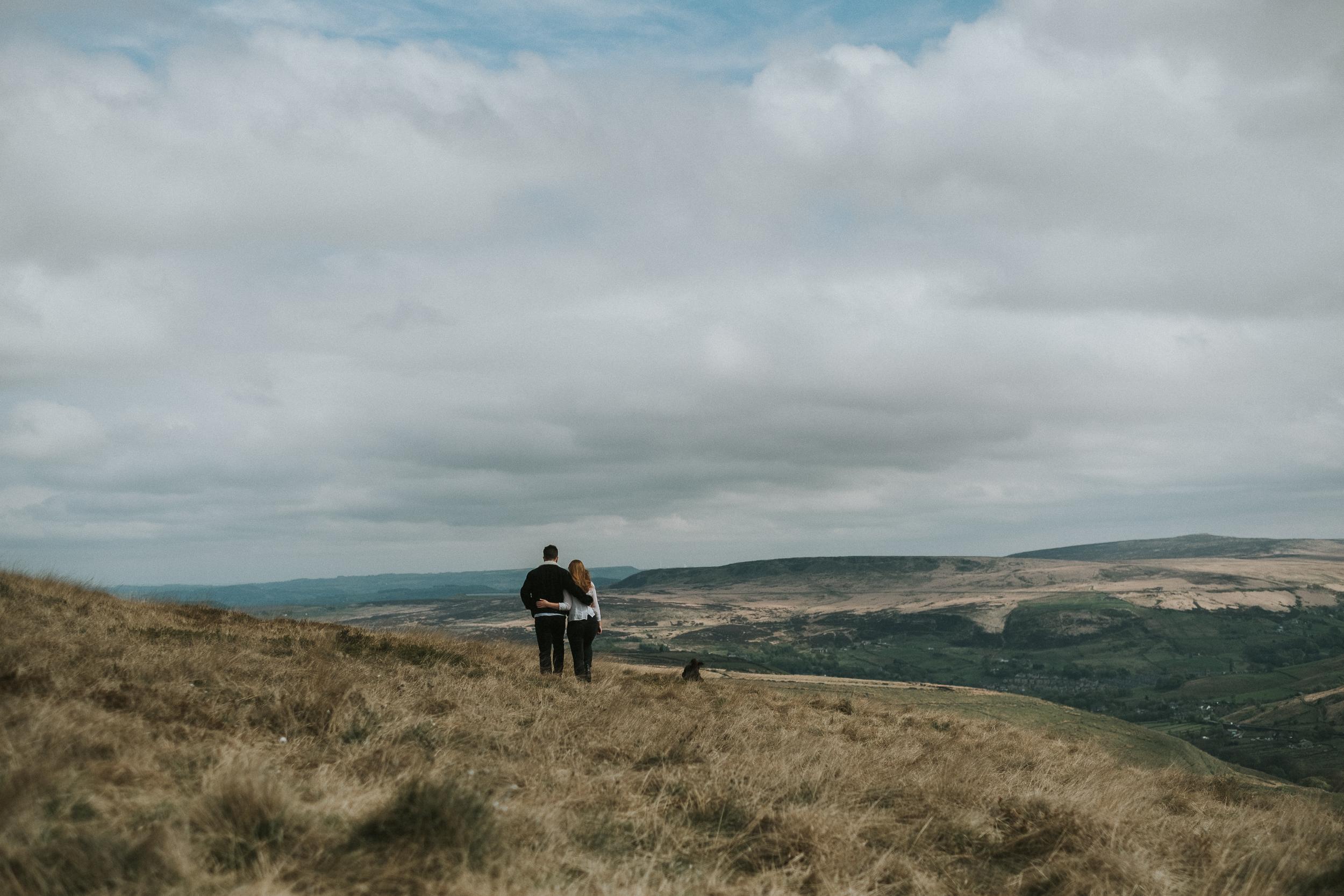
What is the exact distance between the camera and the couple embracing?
1430cm

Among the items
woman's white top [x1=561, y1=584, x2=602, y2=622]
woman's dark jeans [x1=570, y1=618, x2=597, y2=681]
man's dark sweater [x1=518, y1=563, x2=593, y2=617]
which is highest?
man's dark sweater [x1=518, y1=563, x2=593, y2=617]

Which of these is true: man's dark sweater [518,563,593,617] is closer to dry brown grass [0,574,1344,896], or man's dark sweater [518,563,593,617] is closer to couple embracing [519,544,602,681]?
couple embracing [519,544,602,681]

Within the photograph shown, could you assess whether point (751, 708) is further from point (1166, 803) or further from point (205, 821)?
point (205, 821)

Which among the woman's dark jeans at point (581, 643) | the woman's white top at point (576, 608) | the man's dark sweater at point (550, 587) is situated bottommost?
the woman's dark jeans at point (581, 643)

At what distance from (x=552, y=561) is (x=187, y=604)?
1213 centimetres

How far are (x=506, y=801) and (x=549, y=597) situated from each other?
8254 millimetres

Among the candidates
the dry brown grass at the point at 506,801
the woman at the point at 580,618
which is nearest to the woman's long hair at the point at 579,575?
the woman at the point at 580,618

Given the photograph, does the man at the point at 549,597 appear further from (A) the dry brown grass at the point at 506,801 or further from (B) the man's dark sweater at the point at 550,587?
(A) the dry brown grass at the point at 506,801

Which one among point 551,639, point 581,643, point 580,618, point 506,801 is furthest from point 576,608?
point 506,801

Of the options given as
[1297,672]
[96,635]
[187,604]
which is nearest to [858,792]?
[96,635]

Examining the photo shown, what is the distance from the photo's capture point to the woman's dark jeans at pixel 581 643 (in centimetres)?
1438

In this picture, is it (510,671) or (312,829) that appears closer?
(312,829)

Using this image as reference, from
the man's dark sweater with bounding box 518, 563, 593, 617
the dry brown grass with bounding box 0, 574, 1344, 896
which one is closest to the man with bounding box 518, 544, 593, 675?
the man's dark sweater with bounding box 518, 563, 593, 617

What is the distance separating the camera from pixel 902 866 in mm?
5793
